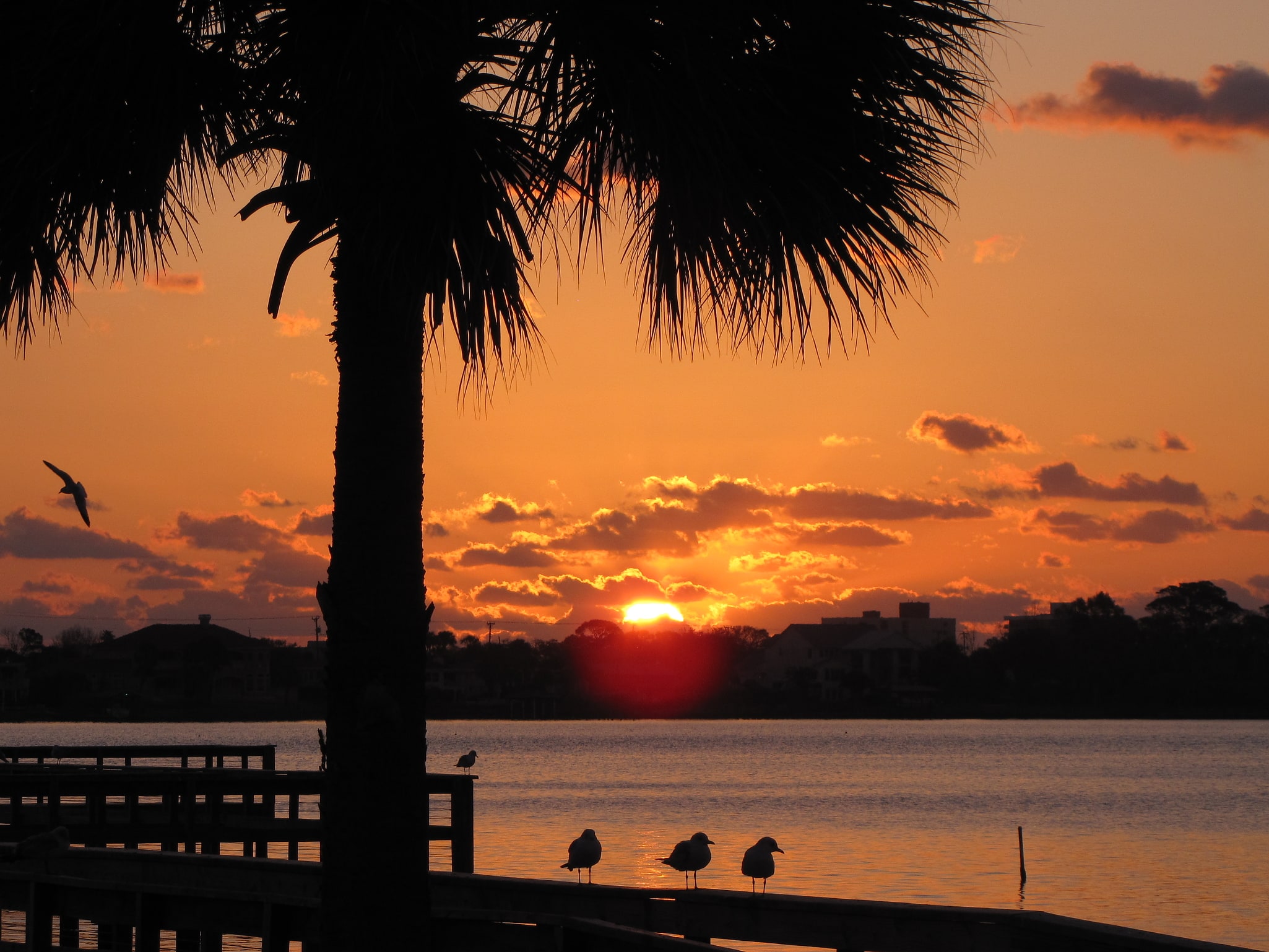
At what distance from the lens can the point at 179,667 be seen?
17838 cm

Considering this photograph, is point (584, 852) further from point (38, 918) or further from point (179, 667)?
point (179, 667)

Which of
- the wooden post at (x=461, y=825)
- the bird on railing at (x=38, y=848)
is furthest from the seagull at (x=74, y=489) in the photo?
the wooden post at (x=461, y=825)

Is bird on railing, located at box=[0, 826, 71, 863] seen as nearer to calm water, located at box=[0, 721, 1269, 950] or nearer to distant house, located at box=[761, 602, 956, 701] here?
calm water, located at box=[0, 721, 1269, 950]

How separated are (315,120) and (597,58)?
4.39ft

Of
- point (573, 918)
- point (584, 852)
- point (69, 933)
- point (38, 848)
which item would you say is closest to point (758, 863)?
point (584, 852)

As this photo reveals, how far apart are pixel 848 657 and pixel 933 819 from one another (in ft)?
451

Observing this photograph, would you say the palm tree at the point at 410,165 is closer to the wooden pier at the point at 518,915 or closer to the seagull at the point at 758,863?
the wooden pier at the point at 518,915

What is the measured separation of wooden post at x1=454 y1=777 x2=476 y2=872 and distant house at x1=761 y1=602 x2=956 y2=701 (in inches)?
6614

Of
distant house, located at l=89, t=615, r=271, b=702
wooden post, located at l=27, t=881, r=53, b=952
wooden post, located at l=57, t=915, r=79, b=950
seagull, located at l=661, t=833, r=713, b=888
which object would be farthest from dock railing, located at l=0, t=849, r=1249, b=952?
distant house, located at l=89, t=615, r=271, b=702

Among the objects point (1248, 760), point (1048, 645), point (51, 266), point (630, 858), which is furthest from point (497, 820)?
point (1048, 645)

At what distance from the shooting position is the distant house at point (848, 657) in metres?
185

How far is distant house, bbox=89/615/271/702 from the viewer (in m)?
176

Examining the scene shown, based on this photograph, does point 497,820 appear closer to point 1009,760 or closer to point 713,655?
point 1009,760

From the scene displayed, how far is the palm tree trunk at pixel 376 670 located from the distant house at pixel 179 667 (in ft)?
575
